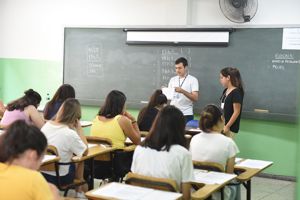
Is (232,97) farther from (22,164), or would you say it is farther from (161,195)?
(22,164)

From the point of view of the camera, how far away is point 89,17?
8.02m

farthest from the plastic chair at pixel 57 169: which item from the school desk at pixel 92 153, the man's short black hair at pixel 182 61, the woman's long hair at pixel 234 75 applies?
the man's short black hair at pixel 182 61

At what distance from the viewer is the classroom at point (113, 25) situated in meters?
6.60

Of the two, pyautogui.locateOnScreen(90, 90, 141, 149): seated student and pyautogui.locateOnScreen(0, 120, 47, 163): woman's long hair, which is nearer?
pyautogui.locateOnScreen(0, 120, 47, 163): woman's long hair

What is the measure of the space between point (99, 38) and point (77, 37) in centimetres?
43

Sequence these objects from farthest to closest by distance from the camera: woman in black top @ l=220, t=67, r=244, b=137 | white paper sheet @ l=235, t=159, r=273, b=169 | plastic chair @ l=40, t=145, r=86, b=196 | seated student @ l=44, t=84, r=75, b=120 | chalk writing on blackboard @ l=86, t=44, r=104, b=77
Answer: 1. chalk writing on blackboard @ l=86, t=44, r=104, b=77
2. woman in black top @ l=220, t=67, r=244, b=137
3. seated student @ l=44, t=84, r=75, b=120
4. plastic chair @ l=40, t=145, r=86, b=196
5. white paper sheet @ l=235, t=159, r=273, b=169

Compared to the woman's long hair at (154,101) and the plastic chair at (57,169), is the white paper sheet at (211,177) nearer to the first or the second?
the plastic chair at (57,169)

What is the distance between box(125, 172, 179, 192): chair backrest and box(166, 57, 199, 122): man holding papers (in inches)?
137

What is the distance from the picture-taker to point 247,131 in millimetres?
6836

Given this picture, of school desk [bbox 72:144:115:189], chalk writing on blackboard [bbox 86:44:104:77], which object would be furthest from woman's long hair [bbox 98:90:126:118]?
chalk writing on blackboard [bbox 86:44:104:77]

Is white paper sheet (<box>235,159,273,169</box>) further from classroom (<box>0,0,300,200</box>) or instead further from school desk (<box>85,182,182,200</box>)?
classroom (<box>0,0,300,200</box>)

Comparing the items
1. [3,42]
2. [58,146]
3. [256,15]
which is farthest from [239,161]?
[3,42]

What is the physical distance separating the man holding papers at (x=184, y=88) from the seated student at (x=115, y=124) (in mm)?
1679

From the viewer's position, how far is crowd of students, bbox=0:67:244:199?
7.50 feet
